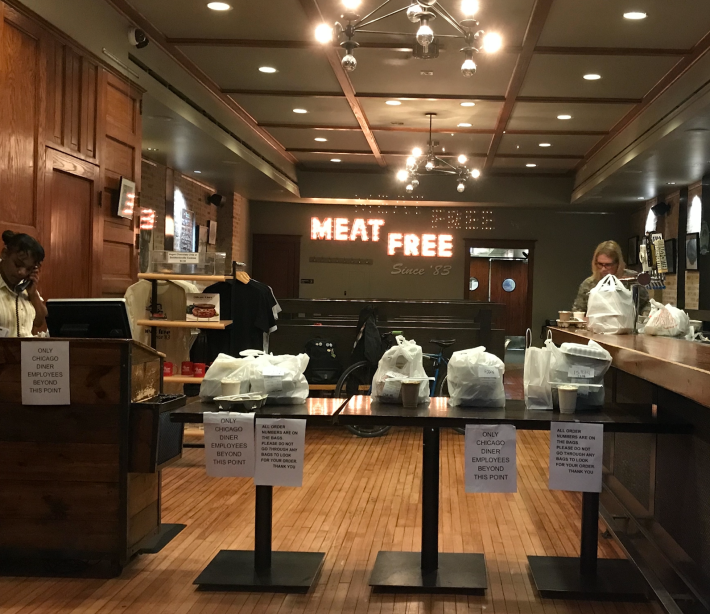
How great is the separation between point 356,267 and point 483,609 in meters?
11.2

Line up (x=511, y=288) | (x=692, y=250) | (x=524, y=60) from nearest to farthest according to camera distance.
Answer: (x=524, y=60) < (x=692, y=250) < (x=511, y=288)

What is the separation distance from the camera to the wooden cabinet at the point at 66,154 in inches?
173

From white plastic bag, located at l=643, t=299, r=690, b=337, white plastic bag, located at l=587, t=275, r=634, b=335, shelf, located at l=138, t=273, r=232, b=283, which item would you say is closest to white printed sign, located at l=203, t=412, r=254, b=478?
white plastic bag, located at l=587, t=275, r=634, b=335

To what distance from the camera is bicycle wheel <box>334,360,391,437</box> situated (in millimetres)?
6859

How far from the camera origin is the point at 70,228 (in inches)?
200

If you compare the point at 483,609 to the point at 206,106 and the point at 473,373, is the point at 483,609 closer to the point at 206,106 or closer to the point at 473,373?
the point at 473,373

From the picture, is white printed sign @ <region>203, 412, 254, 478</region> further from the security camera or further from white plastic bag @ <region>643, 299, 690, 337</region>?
the security camera

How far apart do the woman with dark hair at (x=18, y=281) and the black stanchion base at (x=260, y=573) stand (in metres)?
1.37

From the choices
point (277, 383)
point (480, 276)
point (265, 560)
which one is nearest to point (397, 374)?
point (277, 383)

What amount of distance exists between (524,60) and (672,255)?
18.7ft

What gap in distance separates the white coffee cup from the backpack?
4.40 m

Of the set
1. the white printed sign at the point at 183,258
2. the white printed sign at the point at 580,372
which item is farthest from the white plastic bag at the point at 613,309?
the white printed sign at the point at 183,258

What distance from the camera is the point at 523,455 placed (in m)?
6.34

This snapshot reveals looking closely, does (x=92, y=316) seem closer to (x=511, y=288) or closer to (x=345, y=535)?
(x=345, y=535)
